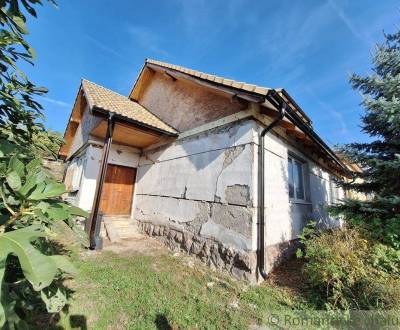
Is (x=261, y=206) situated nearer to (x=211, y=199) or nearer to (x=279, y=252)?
(x=211, y=199)

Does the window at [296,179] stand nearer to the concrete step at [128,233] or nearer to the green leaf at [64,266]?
the concrete step at [128,233]

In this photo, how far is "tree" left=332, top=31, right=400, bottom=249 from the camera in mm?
4273

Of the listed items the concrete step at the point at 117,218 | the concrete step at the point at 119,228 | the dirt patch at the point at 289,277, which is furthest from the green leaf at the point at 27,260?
the concrete step at the point at 117,218

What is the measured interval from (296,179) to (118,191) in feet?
21.1

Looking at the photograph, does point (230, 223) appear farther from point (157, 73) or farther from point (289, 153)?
point (157, 73)

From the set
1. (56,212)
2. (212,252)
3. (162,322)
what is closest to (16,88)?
(56,212)

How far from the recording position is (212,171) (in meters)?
5.25

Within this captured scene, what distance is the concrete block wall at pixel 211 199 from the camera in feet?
14.3

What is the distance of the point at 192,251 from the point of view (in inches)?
207

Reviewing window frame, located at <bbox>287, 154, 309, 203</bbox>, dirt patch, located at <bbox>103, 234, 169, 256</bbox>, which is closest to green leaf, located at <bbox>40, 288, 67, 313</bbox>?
dirt patch, located at <bbox>103, 234, 169, 256</bbox>

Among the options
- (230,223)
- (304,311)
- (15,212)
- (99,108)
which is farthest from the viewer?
(99,108)

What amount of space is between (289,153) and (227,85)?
2.81m

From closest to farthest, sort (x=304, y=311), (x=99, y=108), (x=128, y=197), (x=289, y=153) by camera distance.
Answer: (x=304, y=311), (x=99, y=108), (x=289, y=153), (x=128, y=197)

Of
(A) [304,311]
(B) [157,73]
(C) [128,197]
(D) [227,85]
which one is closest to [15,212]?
(A) [304,311]
